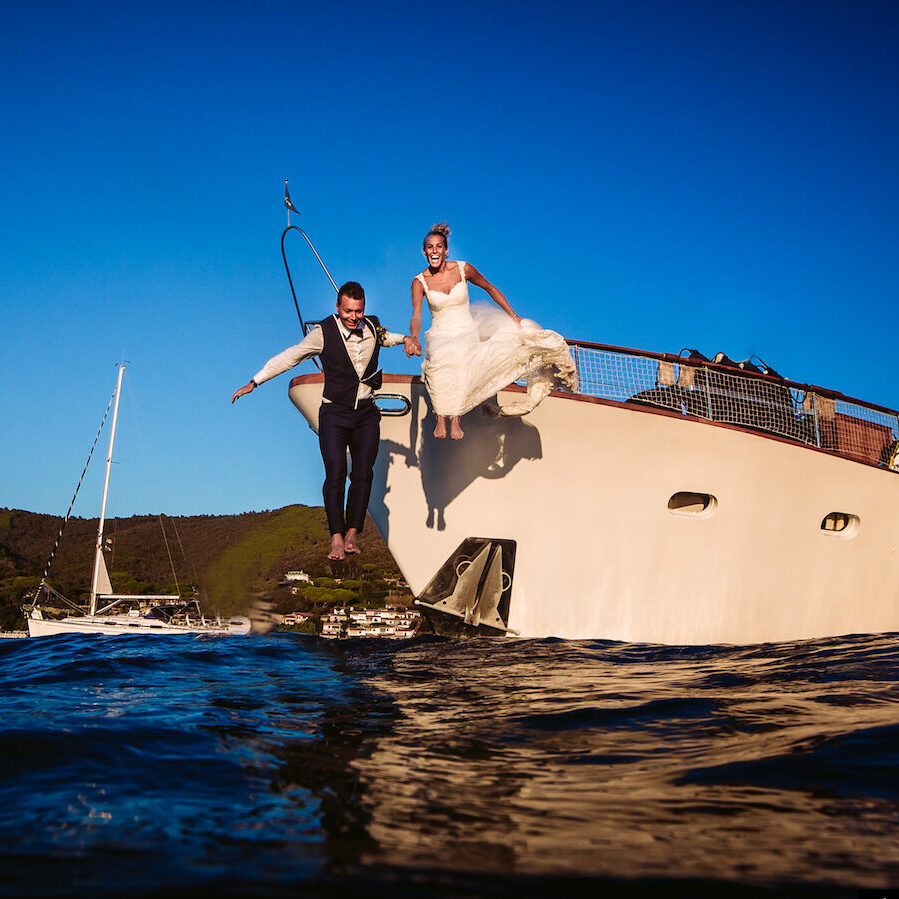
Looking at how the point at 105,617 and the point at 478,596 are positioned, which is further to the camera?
the point at 105,617

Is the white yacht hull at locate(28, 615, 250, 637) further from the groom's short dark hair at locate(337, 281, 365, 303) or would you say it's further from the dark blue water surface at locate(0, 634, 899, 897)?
the dark blue water surface at locate(0, 634, 899, 897)

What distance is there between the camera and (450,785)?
2123 millimetres

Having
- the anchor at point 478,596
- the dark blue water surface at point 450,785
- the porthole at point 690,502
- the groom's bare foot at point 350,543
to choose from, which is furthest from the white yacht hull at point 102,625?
the dark blue water surface at point 450,785

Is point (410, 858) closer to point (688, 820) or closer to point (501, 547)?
point (688, 820)

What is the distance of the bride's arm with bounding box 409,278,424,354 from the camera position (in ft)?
19.6

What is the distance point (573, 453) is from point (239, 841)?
523 cm

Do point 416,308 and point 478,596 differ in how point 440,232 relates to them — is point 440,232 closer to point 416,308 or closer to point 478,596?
point 416,308

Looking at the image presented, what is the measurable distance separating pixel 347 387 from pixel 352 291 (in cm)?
77

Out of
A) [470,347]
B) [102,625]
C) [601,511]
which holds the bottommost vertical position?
[102,625]

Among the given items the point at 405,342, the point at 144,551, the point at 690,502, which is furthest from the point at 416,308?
the point at 144,551

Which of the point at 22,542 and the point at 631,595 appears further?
the point at 22,542

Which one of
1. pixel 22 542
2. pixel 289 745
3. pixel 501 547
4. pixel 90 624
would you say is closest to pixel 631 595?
pixel 501 547

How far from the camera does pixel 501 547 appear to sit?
6.56m

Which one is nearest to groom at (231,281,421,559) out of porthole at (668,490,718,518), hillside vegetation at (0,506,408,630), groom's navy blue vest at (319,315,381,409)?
groom's navy blue vest at (319,315,381,409)
